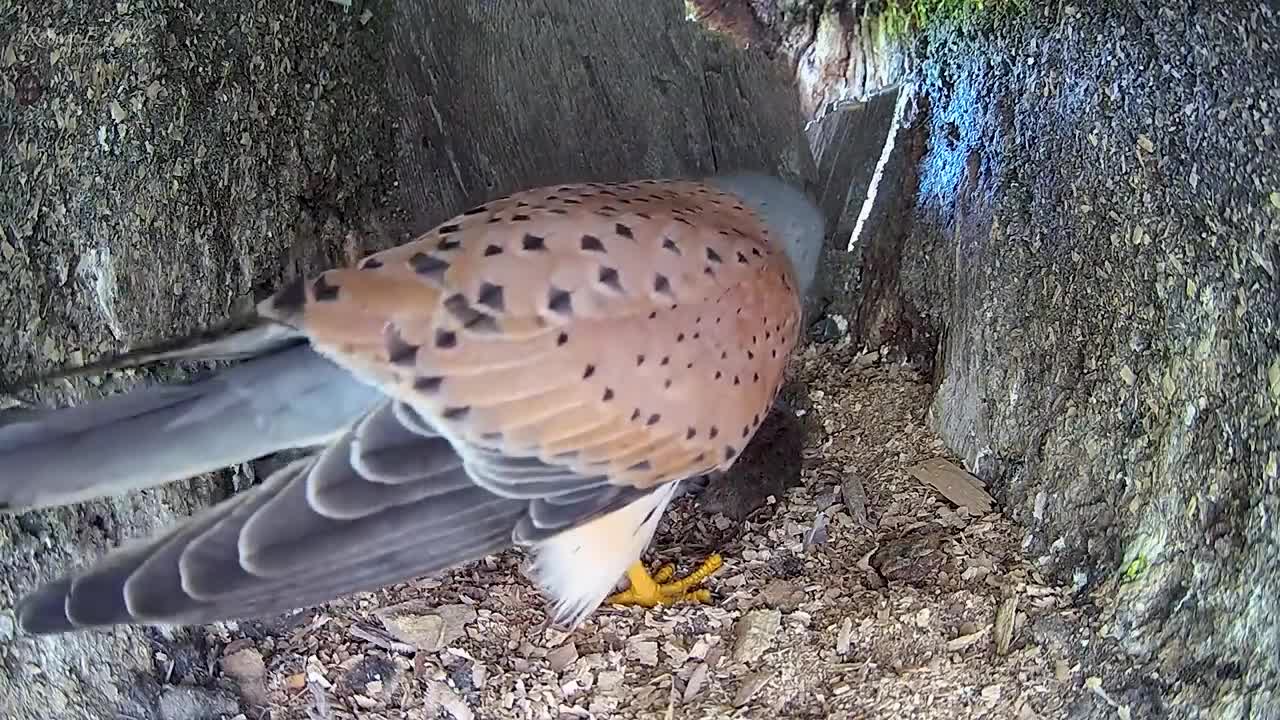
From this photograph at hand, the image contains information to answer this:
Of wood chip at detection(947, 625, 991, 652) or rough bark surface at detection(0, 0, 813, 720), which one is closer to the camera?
rough bark surface at detection(0, 0, 813, 720)

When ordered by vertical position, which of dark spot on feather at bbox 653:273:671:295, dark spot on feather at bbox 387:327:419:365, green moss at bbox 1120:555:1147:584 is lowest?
green moss at bbox 1120:555:1147:584

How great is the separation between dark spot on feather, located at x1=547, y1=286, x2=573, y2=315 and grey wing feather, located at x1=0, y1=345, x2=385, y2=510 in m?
0.24

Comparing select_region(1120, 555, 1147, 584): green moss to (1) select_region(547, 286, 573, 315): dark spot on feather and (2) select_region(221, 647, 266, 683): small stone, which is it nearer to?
(1) select_region(547, 286, 573, 315): dark spot on feather

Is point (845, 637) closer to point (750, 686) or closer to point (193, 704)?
point (750, 686)

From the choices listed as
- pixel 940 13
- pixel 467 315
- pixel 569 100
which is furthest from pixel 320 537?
pixel 940 13

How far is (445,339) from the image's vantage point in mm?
1345

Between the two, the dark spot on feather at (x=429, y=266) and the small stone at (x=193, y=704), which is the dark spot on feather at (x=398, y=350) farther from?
the small stone at (x=193, y=704)

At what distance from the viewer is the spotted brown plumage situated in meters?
1.20

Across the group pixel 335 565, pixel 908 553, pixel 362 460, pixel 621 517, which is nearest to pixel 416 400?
pixel 362 460

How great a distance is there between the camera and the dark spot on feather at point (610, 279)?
1412mm

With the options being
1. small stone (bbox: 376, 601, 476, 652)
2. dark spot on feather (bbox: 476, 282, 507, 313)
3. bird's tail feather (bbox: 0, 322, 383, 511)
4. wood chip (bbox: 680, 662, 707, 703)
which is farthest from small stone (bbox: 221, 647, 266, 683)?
dark spot on feather (bbox: 476, 282, 507, 313)

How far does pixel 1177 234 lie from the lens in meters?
1.40

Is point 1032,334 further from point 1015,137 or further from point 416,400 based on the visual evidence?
point 416,400

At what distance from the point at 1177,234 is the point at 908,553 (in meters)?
0.72
